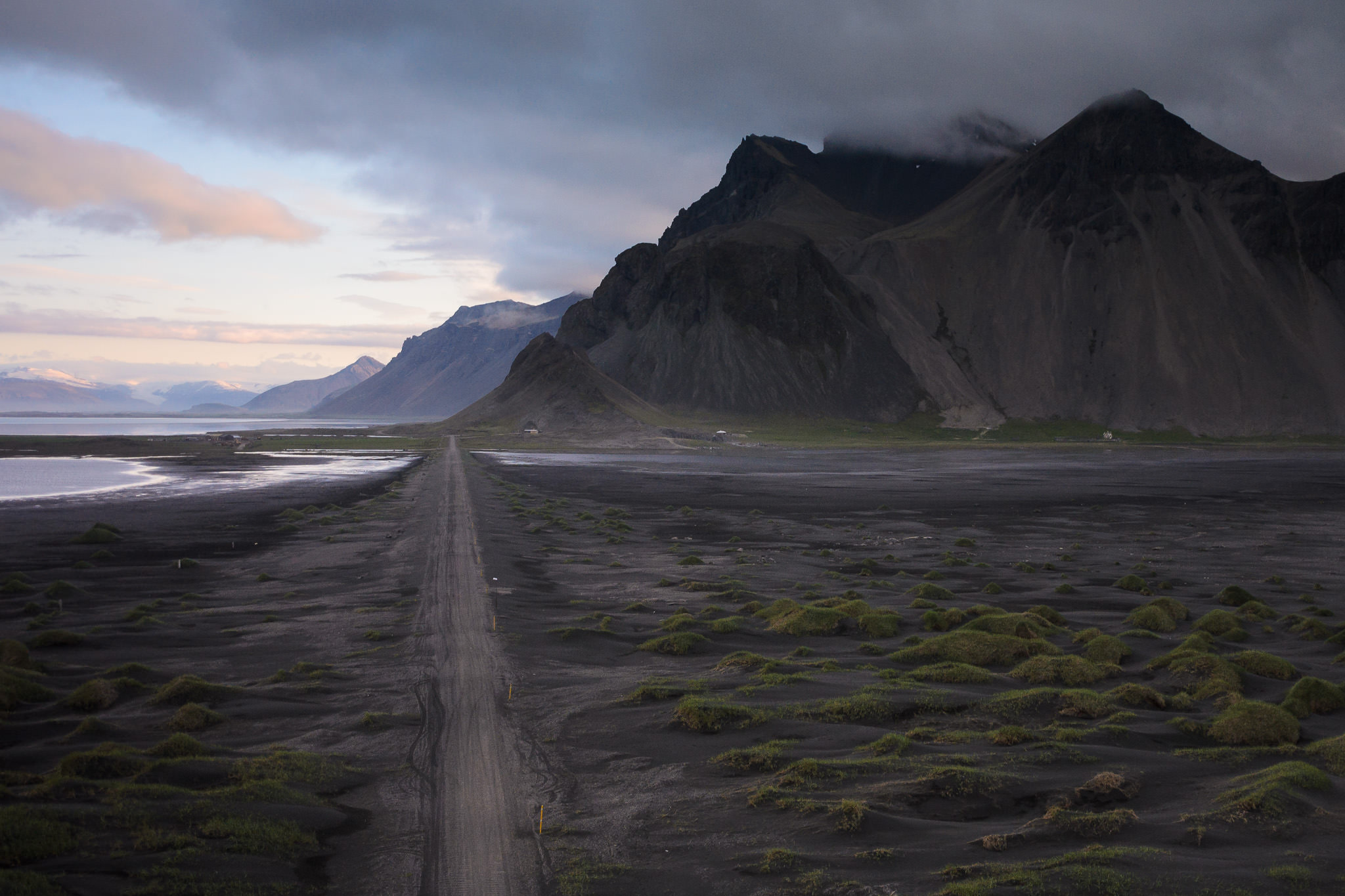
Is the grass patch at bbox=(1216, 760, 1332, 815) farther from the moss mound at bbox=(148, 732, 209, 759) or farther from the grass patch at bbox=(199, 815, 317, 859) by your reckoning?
the moss mound at bbox=(148, 732, 209, 759)

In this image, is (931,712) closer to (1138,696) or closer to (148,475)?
(1138,696)

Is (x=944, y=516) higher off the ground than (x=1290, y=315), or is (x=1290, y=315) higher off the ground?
(x=1290, y=315)

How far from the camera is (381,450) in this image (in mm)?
134875

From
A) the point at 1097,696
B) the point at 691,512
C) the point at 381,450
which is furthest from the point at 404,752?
the point at 381,450

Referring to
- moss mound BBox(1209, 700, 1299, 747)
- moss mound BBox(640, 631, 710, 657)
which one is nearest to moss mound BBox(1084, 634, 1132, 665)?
moss mound BBox(1209, 700, 1299, 747)

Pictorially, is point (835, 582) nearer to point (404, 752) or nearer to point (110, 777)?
point (404, 752)

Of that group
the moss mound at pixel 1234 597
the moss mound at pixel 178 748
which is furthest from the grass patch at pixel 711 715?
the moss mound at pixel 1234 597

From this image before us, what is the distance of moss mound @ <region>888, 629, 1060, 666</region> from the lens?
19703 mm

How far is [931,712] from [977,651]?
452cm

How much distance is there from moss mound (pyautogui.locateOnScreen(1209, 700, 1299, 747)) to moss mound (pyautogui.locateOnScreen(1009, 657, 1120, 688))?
3.24 metres

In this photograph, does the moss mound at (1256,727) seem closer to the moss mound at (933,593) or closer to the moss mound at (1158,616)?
the moss mound at (1158,616)

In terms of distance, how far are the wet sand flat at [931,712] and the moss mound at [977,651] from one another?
0.24 feet

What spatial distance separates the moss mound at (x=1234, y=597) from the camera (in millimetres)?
26344

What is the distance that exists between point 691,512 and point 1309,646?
120ft
